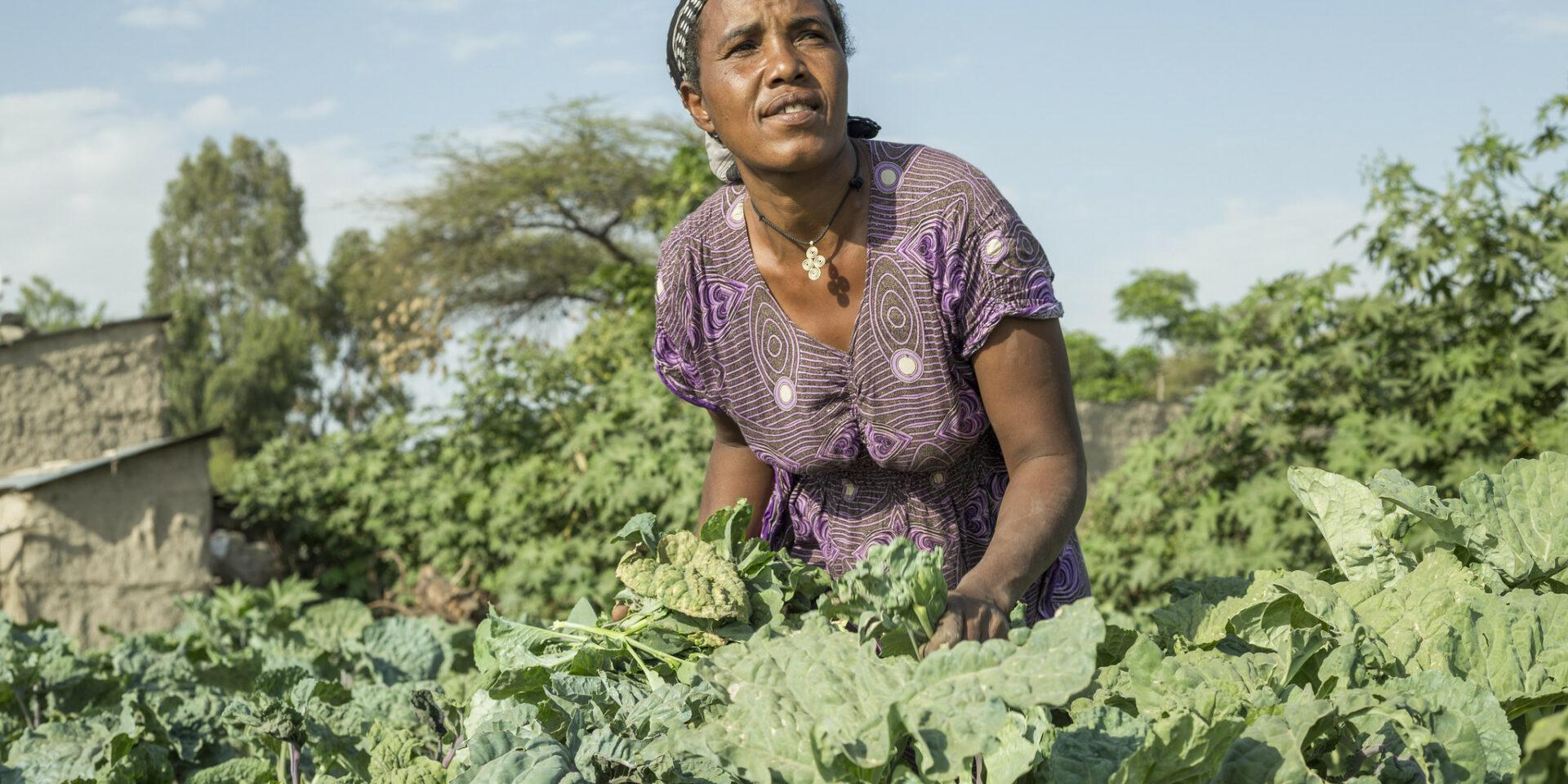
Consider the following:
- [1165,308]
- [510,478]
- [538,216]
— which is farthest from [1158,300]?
[510,478]

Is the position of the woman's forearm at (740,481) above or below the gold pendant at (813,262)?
below

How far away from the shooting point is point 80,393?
816 centimetres

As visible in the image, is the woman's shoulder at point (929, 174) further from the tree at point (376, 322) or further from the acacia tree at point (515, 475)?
the tree at point (376, 322)

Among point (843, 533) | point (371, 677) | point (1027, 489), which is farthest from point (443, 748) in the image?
point (371, 677)

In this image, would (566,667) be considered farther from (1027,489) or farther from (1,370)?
(1,370)

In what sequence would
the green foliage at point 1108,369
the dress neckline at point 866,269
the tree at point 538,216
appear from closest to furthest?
1. the dress neckline at point 866,269
2. the tree at point 538,216
3. the green foliage at point 1108,369

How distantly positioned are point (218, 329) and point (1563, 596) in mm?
41899

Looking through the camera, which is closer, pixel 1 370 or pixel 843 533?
pixel 843 533

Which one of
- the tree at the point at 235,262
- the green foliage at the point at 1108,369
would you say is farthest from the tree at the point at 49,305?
the green foliage at the point at 1108,369

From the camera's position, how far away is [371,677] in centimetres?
297

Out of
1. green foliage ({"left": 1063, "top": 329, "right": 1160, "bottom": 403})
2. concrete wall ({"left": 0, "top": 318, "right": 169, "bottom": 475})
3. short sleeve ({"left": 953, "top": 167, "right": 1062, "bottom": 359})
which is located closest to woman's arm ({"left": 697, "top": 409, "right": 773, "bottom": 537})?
short sleeve ({"left": 953, "top": 167, "right": 1062, "bottom": 359})

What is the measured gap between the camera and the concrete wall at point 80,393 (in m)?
7.95

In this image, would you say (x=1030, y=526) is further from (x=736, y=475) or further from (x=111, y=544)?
(x=111, y=544)

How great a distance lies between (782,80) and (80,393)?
7.80 meters
